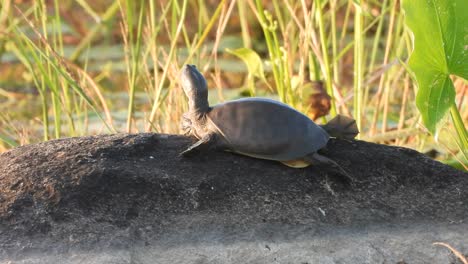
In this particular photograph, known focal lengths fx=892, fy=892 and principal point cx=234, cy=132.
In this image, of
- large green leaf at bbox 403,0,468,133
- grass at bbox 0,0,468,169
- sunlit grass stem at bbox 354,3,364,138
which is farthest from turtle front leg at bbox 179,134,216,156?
sunlit grass stem at bbox 354,3,364,138

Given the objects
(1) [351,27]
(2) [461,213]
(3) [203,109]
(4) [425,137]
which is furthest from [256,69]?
(1) [351,27]

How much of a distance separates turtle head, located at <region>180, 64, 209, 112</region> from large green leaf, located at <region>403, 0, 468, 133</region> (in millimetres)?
376

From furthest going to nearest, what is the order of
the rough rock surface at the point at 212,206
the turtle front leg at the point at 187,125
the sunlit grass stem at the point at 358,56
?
1. the sunlit grass stem at the point at 358,56
2. the turtle front leg at the point at 187,125
3. the rough rock surface at the point at 212,206

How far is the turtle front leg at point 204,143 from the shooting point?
5.13 feet

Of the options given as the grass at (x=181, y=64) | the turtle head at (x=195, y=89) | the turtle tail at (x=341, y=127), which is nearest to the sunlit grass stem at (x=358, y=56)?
the grass at (x=181, y=64)

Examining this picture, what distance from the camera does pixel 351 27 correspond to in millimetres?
5793

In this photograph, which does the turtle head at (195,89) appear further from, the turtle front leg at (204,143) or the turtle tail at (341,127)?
the turtle tail at (341,127)

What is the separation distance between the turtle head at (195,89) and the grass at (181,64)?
1.70 feet

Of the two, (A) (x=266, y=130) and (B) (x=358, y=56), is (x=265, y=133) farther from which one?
(B) (x=358, y=56)

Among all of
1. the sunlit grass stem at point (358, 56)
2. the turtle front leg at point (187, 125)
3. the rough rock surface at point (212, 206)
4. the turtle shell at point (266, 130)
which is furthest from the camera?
the sunlit grass stem at point (358, 56)

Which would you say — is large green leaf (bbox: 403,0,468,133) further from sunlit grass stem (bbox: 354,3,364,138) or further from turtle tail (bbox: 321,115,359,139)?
sunlit grass stem (bbox: 354,3,364,138)

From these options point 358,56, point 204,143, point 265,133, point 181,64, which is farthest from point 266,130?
point 181,64

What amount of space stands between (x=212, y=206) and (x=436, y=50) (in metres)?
0.49

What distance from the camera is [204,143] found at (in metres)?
1.57
